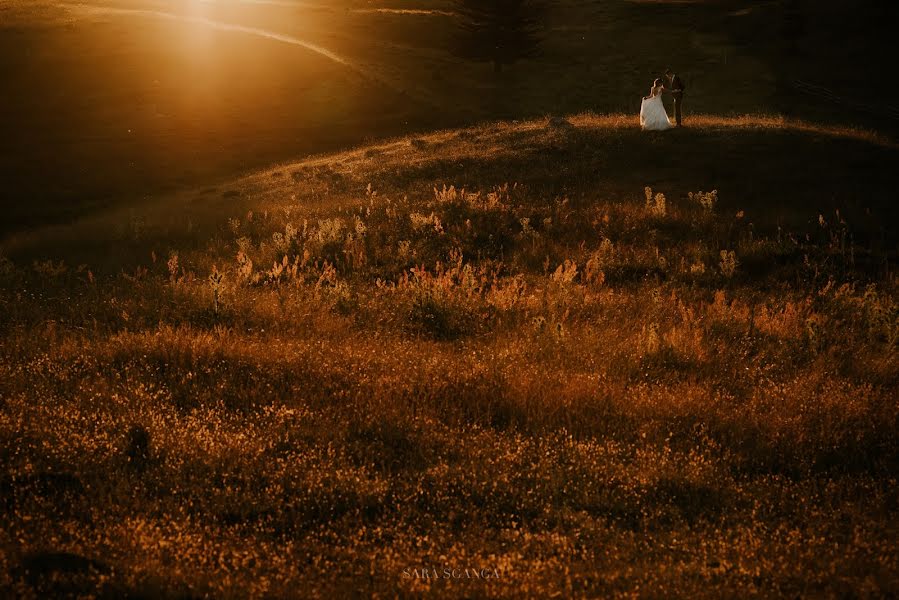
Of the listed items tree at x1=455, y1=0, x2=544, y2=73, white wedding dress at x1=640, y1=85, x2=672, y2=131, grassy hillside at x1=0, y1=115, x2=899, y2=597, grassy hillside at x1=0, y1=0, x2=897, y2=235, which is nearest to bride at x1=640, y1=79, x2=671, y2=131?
white wedding dress at x1=640, y1=85, x2=672, y2=131

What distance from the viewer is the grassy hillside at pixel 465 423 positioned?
4.08 metres

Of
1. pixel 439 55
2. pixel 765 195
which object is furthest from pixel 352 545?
pixel 439 55

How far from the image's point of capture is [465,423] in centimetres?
612

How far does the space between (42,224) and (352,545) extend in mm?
23987

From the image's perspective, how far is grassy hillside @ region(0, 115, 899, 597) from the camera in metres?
4.08

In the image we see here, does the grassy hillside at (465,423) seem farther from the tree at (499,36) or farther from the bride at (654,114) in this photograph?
the tree at (499,36)

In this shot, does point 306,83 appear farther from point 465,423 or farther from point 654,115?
point 465,423

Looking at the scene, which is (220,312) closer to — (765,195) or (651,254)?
(651,254)

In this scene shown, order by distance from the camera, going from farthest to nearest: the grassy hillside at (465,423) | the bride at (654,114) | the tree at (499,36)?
the tree at (499,36) < the bride at (654,114) < the grassy hillside at (465,423)

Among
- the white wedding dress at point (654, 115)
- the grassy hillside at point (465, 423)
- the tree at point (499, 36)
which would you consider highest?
the tree at point (499, 36)

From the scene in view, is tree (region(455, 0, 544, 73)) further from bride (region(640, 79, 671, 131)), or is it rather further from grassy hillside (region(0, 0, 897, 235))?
bride (region(640, 79, 671, 131))

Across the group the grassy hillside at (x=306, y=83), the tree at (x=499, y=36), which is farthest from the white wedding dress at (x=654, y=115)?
the tree at (x=499, y=36)

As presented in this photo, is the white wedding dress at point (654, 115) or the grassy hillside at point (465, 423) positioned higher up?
the white wedding dress at point (654, 115)

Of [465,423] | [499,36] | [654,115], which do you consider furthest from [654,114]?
[499,36]
